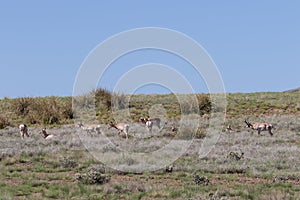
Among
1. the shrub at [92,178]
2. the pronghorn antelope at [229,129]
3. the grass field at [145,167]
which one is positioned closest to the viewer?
the grass field at [145,167]

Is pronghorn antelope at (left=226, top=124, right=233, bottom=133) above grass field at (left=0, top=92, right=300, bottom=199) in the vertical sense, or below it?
above

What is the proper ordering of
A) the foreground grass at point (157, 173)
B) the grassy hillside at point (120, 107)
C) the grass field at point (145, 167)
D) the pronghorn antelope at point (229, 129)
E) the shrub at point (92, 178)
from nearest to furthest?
the foreground grass at point (157, 173)
the grass field at point (145, 167)
the shrub at point (92, 178)
the pronghorn antelope at point (229, 129)
the grassy hillside at point (120, 107)

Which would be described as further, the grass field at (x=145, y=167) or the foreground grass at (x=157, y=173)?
the grass field at (x=145, y=167)

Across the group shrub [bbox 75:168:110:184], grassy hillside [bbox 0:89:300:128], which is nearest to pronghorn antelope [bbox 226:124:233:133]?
grassy hillside [bbox 0:89:300:128]

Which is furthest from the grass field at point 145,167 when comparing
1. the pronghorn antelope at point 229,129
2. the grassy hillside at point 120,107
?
the grassy hillside at point 120,107

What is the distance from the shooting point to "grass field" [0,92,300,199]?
498 inches

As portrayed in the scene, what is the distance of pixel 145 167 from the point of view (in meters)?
16.2

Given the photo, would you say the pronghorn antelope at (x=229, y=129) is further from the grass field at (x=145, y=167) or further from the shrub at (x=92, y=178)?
the shrub at (x=92, y=178)

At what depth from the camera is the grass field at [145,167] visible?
12.6 meters

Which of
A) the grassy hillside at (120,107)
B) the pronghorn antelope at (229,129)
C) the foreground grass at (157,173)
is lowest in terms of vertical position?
the foreground grass at (157,173)

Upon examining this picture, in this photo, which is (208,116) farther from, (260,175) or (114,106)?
(260,175)

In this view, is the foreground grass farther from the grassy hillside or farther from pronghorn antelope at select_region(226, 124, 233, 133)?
the grassy hillside

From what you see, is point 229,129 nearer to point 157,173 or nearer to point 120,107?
point 120,107

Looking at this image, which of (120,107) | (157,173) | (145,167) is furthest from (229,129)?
(157,173)
